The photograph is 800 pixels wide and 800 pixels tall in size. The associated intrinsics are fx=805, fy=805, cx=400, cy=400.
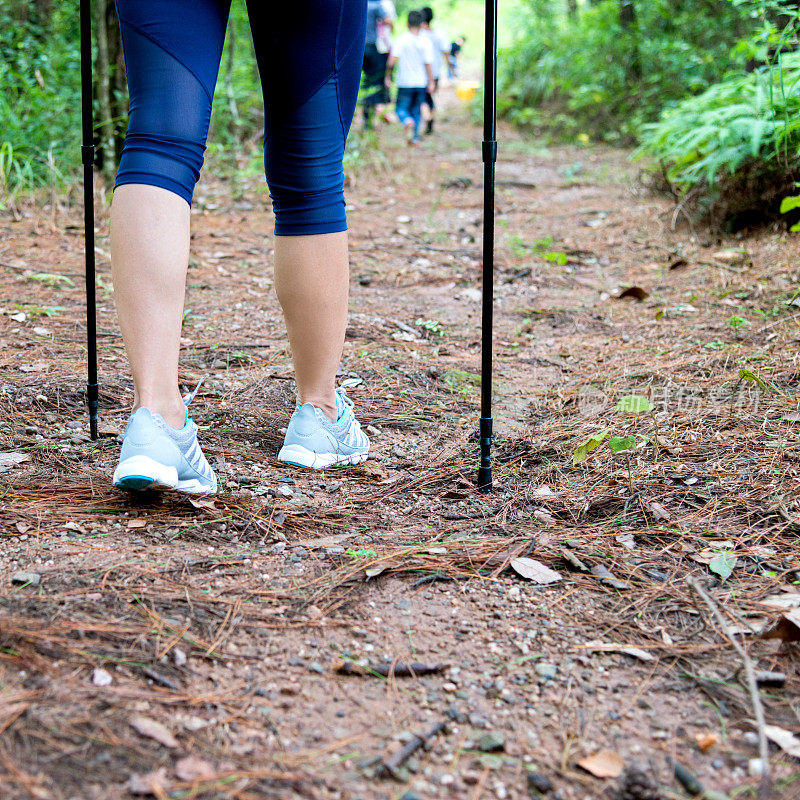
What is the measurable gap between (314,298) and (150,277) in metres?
0.44

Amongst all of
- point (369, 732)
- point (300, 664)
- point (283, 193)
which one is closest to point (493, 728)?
point (369, 732)

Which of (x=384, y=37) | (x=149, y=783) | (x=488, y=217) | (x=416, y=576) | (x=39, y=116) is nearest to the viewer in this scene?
(x=149, y=783)

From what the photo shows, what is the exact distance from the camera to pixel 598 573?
5.04ft

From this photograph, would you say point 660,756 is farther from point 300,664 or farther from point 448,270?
point 448,270

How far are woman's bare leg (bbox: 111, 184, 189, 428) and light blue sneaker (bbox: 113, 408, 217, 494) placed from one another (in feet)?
0.14

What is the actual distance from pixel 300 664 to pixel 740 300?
2.90 m

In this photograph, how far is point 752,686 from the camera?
1130 mm

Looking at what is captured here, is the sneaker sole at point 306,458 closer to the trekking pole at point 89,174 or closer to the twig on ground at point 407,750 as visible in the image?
the trekking pole at point 89,174

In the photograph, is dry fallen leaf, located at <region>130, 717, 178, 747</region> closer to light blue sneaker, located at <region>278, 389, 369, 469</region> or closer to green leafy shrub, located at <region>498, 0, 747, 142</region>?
light blue sneaker, located at <region>278, 389, 369, 469</region>

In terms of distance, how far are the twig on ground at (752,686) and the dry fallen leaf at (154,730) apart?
74 cm

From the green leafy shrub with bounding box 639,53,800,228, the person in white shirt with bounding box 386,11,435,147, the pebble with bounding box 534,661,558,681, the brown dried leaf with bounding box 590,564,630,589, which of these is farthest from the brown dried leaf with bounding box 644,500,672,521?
the person in white shirt with bounding box 386,11,435,147

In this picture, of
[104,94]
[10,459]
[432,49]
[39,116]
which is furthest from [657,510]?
[432,49]

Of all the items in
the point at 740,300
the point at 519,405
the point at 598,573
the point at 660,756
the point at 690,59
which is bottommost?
the point at 660,756

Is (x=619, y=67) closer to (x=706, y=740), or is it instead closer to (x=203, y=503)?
(x=203, y=503)
